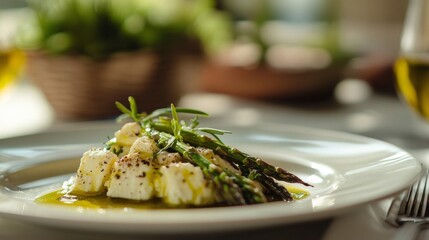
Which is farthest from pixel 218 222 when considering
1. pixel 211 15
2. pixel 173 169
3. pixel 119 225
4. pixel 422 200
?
pixel 211 15

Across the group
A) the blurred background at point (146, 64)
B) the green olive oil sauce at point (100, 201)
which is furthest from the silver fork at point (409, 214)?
the blurred background at point (146, 64)

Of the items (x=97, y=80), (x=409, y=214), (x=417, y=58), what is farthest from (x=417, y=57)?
(x=97, y=80)

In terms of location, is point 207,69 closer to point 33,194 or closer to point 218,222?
point 33,194

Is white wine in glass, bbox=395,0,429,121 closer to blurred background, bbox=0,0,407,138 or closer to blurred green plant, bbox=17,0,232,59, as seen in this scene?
blurred background, bbox=0,0,407,138

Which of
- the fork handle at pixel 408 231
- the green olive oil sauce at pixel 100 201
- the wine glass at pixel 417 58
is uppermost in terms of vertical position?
the wine glass at pixel 417 58

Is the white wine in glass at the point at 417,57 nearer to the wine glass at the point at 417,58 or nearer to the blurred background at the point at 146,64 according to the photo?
the wine glass at the point at 417,58

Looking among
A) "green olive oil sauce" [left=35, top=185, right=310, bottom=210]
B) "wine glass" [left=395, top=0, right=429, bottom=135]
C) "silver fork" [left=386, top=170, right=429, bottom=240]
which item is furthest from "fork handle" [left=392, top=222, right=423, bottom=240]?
"wine glass" [left=395, top=0, right=429, bottom=135]
